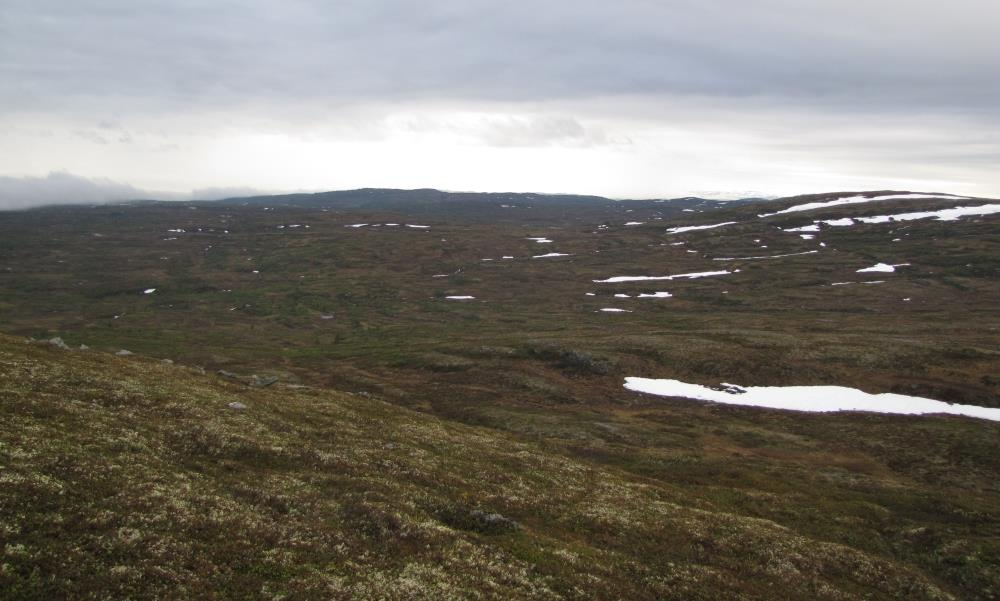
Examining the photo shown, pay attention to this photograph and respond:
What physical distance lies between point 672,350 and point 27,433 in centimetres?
8170

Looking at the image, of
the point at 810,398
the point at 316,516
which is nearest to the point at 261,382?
the point at 316,516

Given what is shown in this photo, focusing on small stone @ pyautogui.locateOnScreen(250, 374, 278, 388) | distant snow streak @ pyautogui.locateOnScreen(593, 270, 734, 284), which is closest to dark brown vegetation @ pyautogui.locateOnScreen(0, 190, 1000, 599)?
small stone @ pyautogui.locateOnScreen(250, 374, 278, 388)

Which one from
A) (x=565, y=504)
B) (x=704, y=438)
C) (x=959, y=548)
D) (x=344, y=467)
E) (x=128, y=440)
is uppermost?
(x=128, y=440)

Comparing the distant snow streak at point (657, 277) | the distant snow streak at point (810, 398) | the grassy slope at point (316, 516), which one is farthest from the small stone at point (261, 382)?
the distant snow streak at point (657, 277)

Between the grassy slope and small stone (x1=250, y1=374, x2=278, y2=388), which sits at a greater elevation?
the grassy slope

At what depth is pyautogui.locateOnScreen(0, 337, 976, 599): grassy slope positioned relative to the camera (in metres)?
17.1

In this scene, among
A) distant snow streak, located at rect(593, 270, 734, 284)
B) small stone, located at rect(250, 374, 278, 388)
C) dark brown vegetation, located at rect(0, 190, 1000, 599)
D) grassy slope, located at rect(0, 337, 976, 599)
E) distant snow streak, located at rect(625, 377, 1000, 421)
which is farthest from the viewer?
distant snow streak, located at rect(593, 270, 734, 284)

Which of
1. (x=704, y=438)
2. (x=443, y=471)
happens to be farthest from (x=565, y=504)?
(x=704, y=438)

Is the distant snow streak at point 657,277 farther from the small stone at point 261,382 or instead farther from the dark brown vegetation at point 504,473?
the small stone at point 261,382

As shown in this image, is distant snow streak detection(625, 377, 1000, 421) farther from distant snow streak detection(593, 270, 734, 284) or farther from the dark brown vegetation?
distant snow streak detection(593, 270, 734, 284)

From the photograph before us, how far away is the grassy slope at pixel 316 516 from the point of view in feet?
56.2

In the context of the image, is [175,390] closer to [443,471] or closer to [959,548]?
[443,471]

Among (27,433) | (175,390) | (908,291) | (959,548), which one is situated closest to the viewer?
(27,433)

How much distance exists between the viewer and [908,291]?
5812 inches
